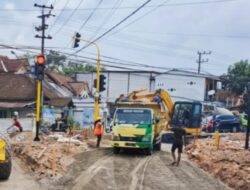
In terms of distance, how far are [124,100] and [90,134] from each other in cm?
597

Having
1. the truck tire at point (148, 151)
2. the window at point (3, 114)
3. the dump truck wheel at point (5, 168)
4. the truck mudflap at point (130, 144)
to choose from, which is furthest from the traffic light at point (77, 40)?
the window at point (3, 114)

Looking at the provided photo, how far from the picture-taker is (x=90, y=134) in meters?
33.1

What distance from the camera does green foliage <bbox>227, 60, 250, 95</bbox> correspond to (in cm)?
7944

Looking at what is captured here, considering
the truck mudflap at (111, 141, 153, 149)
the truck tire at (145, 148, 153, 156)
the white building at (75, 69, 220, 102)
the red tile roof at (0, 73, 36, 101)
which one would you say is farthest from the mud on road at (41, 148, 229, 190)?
the white building at (75, 69, 220, 102)

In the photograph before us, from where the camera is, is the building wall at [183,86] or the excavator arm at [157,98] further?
the building wall at [183,86]

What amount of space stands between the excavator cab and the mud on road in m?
12.5

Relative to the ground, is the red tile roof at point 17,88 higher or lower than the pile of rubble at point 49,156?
higher

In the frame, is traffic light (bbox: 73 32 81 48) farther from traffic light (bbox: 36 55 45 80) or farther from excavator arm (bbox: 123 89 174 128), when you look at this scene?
traffic light (bbox: 36 55 45 80)

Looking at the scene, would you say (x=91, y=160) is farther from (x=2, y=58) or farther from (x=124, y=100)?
(x=2, y=58)

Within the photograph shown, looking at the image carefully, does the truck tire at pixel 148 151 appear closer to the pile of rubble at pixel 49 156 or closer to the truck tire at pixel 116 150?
the truck tire at pixel 116 150

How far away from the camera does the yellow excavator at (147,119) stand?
77.2ft

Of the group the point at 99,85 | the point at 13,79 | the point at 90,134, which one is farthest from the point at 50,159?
the point at 13,79

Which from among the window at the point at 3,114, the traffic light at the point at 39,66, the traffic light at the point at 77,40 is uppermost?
the traffic light at the point at 77,40

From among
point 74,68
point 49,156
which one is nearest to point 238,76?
point 74,68
